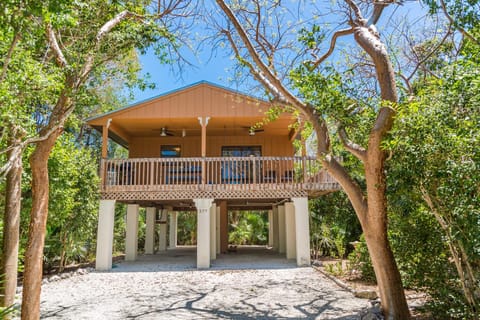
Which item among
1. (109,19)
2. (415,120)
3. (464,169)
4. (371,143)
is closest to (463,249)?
(464,169)

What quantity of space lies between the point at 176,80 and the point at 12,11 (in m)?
4.70

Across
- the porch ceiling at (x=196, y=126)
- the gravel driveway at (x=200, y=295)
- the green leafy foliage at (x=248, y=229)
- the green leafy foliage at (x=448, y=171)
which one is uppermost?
the porch ceiling at (x=196, y=126)

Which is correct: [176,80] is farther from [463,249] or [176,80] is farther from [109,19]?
[463,249]

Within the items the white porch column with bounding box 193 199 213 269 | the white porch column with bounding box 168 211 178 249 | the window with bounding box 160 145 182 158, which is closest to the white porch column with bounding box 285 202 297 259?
the white porch column with bounding box 193 199 213 269


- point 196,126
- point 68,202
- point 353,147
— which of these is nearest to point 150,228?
point 196,126

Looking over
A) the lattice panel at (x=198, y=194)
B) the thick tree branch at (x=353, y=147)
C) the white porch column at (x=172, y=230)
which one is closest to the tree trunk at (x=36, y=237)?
the thick tree branch at (x=353, y=147)

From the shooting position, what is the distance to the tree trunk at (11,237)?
5320mm

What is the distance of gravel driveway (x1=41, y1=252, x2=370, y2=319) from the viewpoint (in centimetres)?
587

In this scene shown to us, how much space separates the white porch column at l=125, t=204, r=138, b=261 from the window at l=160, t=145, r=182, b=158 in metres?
2.60

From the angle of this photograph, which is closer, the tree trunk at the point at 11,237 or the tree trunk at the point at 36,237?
the tree trunk at the point at 36,237

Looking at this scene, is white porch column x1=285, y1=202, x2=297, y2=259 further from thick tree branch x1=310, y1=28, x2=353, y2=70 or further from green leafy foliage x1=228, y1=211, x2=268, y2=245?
green leafy foliage x1=228, y1=211, x2=268, y2=245

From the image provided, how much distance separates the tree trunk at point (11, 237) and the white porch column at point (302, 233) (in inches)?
305

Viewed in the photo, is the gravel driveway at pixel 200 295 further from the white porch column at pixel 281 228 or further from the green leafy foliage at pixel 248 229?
the green leafy foliage at pixel 248 229

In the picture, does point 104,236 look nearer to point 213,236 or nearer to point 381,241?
point 213,236
